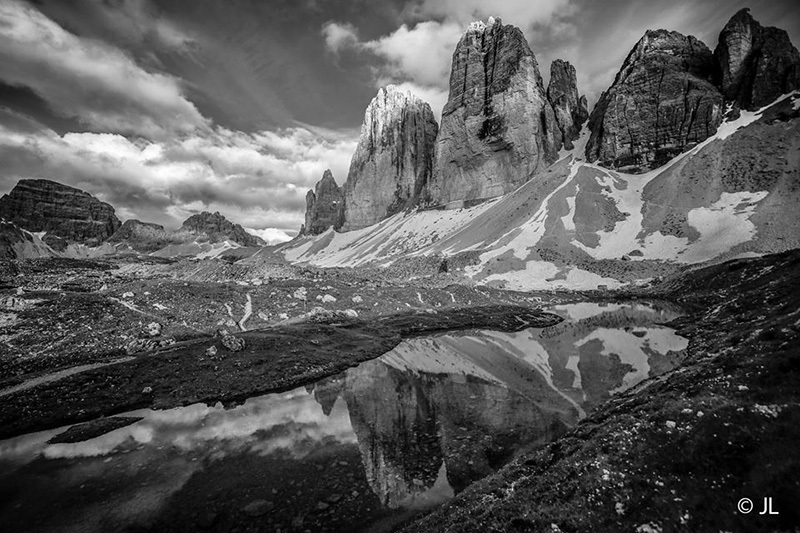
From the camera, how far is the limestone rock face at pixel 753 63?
138250 mm

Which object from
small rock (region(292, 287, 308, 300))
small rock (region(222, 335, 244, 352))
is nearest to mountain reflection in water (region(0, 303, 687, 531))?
small rock (region(222, 335, 244, 352))

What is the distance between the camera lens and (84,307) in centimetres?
5009

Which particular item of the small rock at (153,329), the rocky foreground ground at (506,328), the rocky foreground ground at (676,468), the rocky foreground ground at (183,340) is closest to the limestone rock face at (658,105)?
the rocky foreground ground at (506,328)

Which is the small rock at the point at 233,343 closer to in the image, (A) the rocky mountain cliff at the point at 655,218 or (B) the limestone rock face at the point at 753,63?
(A) the rocky mountain cliff at the point at 655,218

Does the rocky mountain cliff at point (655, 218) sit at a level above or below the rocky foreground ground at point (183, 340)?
above

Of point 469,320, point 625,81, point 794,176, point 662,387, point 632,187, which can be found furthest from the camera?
point 625,81

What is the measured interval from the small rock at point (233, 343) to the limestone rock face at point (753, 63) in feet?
646

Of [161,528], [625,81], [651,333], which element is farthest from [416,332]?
[625,81]

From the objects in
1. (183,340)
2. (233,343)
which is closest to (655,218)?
(233,343)

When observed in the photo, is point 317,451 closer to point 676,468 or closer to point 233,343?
point 676,468

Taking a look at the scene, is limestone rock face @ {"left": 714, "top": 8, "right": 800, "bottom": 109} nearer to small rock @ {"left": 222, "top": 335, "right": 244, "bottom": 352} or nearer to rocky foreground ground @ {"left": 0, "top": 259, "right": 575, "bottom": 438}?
rocky foreground ground @ {"left": 0, "top": 259, "right": 575, "bottom": 438}

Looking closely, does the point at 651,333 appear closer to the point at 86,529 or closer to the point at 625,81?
the point at 86,529

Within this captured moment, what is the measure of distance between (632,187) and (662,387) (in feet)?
516

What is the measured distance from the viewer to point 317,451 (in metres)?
21.2
